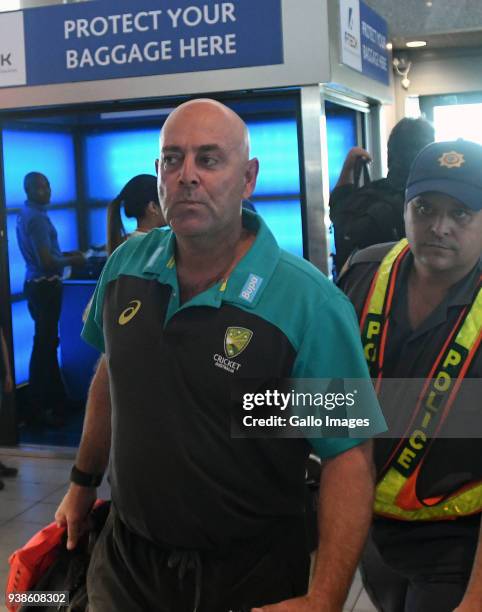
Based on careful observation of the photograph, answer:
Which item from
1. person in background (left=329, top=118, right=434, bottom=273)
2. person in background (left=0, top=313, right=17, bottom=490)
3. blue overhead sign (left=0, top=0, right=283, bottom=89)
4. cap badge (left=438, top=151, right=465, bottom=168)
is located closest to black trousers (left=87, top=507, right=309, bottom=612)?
cap badge (left=438, top=151, right=465, bottom=168)

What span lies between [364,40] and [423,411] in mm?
3783

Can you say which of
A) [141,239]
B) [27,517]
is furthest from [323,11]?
[27,517]

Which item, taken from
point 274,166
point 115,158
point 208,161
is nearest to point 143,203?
point 274,166

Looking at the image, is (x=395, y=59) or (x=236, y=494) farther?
(x=395, y=59)

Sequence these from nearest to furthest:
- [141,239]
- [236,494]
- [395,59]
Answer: [236,494], [141,239], [395,59]

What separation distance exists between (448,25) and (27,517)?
14.8 feet

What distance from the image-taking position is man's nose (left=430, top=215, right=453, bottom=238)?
74.0 inches

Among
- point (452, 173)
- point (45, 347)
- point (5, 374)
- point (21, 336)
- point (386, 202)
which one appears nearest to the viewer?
point (452, 173)

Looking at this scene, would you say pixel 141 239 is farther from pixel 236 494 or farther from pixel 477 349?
pixel 477 349

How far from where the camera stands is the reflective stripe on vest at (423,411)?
6.12 feet

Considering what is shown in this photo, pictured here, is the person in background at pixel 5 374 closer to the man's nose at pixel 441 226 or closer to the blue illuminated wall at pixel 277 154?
the blue illuminated wall at pixel 277 154

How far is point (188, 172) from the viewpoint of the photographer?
1.80 meters

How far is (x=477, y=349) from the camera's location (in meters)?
1.86

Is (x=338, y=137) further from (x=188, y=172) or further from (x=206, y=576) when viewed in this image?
(x=206, y=576)
